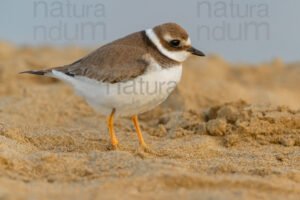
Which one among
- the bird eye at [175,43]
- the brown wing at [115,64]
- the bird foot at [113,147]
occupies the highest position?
the bird eye at [175,43]

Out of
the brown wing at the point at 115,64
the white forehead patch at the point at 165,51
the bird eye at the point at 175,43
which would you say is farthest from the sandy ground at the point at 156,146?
the bird eye at the point at 175,43

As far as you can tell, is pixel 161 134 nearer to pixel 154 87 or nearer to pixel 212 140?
pixel 212 140

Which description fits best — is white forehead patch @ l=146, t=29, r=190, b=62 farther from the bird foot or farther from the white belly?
the bird foot

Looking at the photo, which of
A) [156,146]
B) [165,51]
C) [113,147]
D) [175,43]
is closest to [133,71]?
[165,51]

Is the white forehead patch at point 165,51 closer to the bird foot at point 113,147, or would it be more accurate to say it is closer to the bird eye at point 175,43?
the bird eye at point 175,43

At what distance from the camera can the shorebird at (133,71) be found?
5.18 m

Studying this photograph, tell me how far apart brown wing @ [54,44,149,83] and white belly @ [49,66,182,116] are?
0.08 metres

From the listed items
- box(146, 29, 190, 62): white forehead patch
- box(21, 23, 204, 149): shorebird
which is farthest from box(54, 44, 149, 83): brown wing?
box(146, 29, 190, 62): white forehead patch

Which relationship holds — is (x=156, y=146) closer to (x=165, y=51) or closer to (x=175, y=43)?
(x=165, y=51)

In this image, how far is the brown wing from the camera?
5234 millimetres

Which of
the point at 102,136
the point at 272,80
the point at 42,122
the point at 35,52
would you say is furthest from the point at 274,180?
the point at 35,52

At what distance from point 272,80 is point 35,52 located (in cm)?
789

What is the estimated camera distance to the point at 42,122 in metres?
7.15

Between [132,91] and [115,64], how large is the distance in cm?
47
